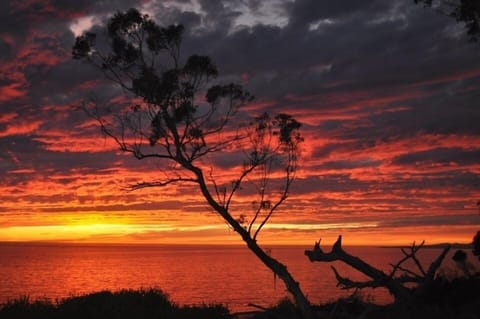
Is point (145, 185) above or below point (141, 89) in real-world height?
below

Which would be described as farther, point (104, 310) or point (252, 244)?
point (104, 310)

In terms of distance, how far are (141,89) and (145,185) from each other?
13.9ft

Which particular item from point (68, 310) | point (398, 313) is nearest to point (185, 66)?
point (68, 310)

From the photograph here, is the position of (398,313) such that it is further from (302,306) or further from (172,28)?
(172,28)

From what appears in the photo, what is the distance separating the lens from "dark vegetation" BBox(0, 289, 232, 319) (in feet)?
80.0

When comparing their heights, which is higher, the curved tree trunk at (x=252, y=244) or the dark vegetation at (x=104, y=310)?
the curved tree trunk at (x=252, y=244)

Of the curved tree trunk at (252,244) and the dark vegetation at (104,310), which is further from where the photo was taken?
the dark vegetation at (104,310)

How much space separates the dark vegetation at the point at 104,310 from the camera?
80.0 ft

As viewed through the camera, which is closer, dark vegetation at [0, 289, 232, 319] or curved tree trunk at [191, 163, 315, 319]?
curved tree trunk at [191, 163, 315, 319]

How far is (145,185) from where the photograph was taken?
25422 mm

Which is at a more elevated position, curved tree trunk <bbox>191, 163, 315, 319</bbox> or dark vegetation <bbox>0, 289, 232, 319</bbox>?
curved tree trunk <bbox>191, 163, 315, 319</bbox>

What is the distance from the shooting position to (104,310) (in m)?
24.7

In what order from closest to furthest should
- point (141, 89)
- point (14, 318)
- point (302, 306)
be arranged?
1. point (302, 306)
2. point (14, 318)
3. point (141, 89)

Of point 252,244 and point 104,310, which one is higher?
point 252,244
